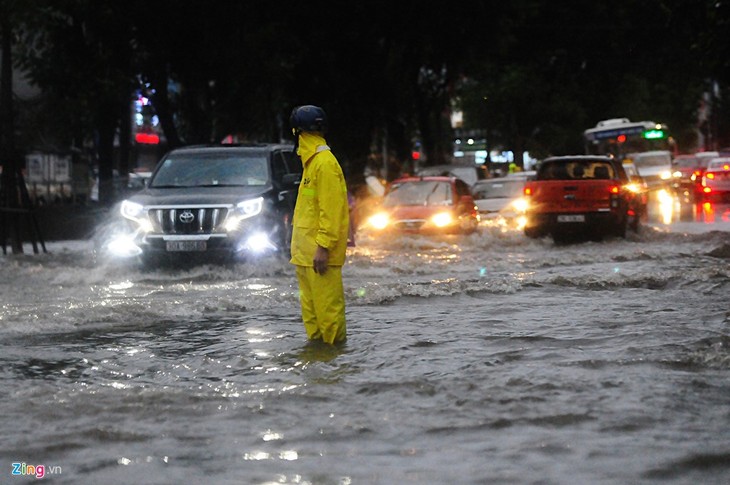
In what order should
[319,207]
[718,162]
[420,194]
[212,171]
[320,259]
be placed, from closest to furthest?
[320,259]
[319,207]
[212,171]
[420,194]
[718,162]

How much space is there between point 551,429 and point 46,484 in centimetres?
248

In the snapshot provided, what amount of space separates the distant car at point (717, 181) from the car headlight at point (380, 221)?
2228 cm

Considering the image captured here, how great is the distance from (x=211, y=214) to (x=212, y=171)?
1.52m

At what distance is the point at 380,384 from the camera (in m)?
8.37

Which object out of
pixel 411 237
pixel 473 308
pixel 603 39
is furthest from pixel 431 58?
pixel 473 308

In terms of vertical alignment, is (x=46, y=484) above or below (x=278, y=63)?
below

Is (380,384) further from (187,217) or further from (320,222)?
(187,217)

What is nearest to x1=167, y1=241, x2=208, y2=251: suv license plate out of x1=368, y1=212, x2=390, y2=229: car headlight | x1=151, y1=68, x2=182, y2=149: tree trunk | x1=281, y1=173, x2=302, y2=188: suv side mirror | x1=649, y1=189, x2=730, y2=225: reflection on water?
x1=281, y1=173, x2=302, y2=188: suv side mirror

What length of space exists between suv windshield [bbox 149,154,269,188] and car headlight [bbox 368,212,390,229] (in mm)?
7535

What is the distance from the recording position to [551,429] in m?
6.91

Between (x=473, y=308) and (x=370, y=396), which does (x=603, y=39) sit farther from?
(x=370, y=396)

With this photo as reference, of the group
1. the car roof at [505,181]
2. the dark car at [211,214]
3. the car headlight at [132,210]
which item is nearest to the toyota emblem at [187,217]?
the dark car at [211,214]

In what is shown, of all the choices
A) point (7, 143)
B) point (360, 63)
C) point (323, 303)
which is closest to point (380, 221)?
point (7, 143)

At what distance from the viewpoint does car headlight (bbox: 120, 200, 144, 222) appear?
1831 cm
